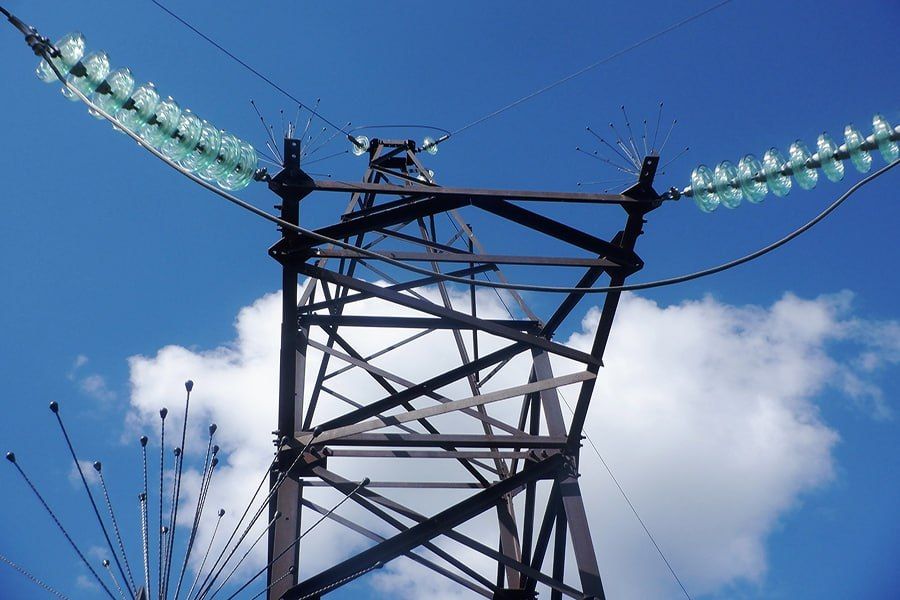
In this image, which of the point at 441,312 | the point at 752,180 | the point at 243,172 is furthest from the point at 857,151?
the point at 243,172

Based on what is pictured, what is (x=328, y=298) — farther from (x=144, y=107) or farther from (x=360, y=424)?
(x=144, y=107)

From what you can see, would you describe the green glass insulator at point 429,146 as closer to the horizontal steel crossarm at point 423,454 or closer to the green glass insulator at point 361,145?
the green glass insulator at point 361,145

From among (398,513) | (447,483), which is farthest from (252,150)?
(447,483)

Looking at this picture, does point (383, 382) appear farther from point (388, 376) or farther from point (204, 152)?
point (204, 152)

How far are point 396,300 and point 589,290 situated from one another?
7.94ft

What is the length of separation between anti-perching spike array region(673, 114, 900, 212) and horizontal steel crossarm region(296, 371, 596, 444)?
221 centimetres

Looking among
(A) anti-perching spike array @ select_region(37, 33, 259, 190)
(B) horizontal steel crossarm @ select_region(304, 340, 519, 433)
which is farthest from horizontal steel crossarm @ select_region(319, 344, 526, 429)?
(A) anti-perching spike array @ select_region(37, 33, 259, 190)

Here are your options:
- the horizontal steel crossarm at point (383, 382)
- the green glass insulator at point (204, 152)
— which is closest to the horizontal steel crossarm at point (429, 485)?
the horizontal steel crossarm at point (383, 382)

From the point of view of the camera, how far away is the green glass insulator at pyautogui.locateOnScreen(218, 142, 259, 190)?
283 inches

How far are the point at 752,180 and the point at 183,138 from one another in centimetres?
518

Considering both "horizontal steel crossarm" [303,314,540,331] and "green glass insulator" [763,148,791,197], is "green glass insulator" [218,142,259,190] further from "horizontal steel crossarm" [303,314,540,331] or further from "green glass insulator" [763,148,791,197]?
"green glass insulator" [763,148,791,197]

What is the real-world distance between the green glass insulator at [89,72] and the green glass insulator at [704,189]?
529 cm

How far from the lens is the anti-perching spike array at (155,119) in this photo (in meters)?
5.70

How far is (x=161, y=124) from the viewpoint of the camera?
655 centimetres
